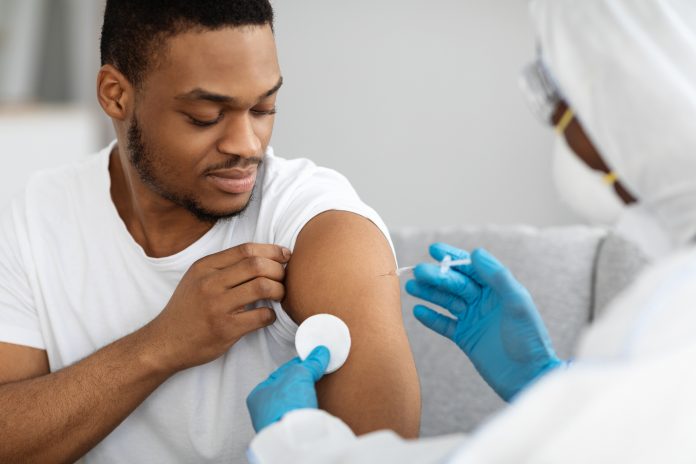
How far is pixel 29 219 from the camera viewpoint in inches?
64.4

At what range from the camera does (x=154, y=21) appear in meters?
1.47

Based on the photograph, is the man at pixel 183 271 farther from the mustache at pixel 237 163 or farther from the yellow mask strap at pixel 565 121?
the yellow mask strap at pixel 565 121

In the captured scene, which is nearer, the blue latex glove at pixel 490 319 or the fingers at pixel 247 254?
the blue latex glove at pixel 490 319

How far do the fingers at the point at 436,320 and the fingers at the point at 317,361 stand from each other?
0.22 meters

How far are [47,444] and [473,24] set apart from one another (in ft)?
10.2

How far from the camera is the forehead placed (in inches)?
55.5

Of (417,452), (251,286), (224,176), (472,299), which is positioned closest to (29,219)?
(224,176)

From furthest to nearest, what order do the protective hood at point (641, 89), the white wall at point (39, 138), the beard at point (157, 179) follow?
the white wall at point (39, 138)
the beard at point (157, 179)
the protective hood at point (641, 89)

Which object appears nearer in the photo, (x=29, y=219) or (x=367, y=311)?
(x=367, y=311)

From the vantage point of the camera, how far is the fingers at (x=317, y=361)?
1197 mm

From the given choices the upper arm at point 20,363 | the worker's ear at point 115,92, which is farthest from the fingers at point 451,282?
the upper arm at point 20,363

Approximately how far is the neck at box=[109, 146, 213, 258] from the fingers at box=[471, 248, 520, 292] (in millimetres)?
590

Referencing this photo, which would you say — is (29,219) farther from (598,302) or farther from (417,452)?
(598,302)

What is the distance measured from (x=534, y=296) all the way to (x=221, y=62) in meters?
1.17
